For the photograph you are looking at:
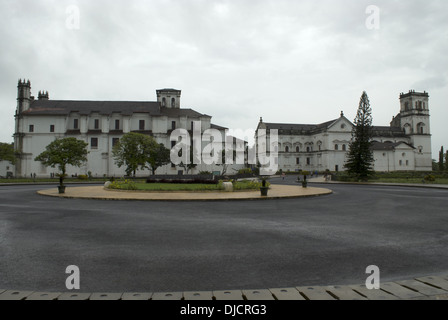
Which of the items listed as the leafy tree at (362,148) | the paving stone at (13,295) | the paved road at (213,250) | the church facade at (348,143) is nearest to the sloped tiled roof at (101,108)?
the leafy tree at (362,148)

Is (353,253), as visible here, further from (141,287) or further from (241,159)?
(241,159)

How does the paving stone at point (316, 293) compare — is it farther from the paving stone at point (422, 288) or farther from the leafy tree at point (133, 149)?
the leafy tree at point (133, 149)

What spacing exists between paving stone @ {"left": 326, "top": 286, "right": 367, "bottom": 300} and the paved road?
0.55m

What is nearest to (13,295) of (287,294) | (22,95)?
(287,294)

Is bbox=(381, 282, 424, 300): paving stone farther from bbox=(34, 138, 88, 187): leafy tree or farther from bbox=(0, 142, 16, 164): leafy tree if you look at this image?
bbox=(0, 142, 16, 164): leafy tree

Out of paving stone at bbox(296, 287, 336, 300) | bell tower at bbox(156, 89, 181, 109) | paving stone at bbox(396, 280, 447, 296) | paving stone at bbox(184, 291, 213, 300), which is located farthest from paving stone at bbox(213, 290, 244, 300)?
bell tower at bbox(156, 89, 181, 109)

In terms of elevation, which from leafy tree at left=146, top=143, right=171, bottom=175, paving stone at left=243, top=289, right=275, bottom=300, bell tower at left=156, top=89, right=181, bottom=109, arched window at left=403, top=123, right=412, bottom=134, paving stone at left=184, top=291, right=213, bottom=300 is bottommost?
paving stone at left=184, top=291, right=213, bottom=300

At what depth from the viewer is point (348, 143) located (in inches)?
3179

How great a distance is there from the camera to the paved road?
4500 mm

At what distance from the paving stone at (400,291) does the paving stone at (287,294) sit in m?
1.21

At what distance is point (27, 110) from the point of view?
58.7 m

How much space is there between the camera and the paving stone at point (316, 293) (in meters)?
3.43

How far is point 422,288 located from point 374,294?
772mm
